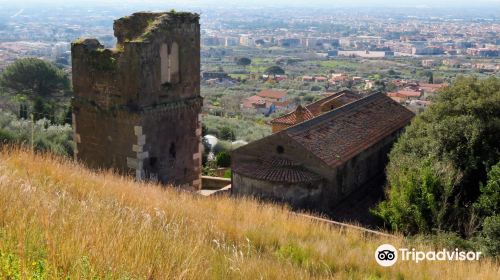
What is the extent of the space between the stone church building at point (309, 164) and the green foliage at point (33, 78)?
31.2 metres

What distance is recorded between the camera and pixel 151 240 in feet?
16.9

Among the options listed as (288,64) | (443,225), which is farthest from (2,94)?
Answer: (288,64)

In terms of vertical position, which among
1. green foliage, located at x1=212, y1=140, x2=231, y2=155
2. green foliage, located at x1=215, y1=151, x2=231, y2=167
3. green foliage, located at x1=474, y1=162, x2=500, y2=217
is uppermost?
green foliage, located at x1=474, y1=162, x2=500, y2=217

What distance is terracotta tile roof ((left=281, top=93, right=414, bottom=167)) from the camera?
17.6 metres

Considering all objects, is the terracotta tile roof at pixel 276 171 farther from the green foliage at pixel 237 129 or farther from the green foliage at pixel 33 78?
the green foliage at pixel 33 78

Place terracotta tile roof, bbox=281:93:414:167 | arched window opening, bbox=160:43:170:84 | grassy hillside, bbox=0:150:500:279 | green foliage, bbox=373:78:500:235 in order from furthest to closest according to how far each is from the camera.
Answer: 1. terracotta tile roof, bbox=281:93:414:167
2. arched window opening, bbox=160:43:170:84
3. green foliage, bbox=373:78:500:235
4. grassy hillside, bbox=0:150:500:279

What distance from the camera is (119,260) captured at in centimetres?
447

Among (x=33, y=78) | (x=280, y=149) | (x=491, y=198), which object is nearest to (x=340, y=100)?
(x=280, y=149)

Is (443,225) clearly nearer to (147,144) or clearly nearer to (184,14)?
(147,144)

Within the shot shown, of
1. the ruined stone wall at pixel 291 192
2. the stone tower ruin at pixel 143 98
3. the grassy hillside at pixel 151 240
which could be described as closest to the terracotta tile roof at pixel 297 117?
the ruined stone wall at pixel 291 192

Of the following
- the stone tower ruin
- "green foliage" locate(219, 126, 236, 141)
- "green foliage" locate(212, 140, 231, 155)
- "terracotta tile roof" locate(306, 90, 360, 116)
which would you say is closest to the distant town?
"green foliage" locate(219, 126, 236, 141)

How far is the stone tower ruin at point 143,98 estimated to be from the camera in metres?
15.3

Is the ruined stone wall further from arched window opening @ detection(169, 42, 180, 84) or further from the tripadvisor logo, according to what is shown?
the tripadvisor logo

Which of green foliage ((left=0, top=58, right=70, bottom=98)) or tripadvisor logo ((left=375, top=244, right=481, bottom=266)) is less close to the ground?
tripadvisor logo ((left=375, top=244, right=481, bottom=266))
